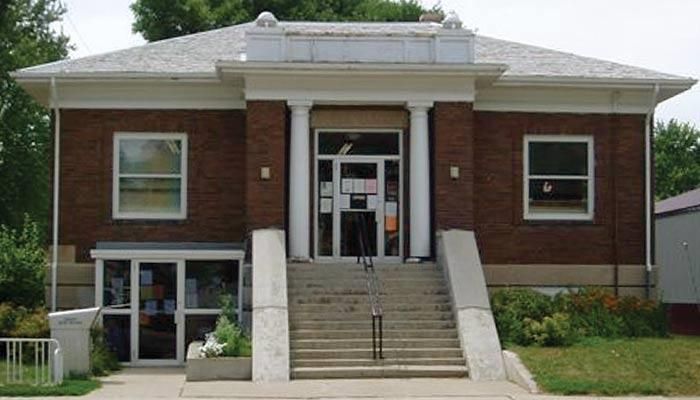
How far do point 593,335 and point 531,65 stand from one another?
7033 millimetres

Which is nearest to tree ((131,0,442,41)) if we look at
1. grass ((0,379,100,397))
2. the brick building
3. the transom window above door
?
the brick building

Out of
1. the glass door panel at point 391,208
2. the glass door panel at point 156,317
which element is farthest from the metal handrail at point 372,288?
the glass door panel at point 156,317

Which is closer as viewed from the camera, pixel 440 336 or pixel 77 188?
pixel 440 336

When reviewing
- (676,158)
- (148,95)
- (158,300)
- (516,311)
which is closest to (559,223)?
(516,311)

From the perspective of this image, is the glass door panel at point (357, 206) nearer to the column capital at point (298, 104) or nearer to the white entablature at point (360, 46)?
the column capital at point (298, 104)

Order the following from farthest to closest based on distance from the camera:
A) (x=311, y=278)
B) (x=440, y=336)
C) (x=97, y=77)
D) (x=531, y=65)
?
1. (x=531, y=65)
2. (x=97, y=77)
3. (x=311, y=278)
4. (x=440, y=336)

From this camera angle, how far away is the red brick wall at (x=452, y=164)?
83.1 feet

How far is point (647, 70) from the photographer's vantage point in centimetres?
2766

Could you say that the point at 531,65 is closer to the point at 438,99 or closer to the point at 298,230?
the point at 438,99

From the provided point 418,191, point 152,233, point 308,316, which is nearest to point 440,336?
point 308,316

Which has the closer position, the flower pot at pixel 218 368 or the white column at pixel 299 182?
the flower pot at pixel 218 368

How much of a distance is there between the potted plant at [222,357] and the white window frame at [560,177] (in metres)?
8.12

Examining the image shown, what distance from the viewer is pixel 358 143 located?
2652cm

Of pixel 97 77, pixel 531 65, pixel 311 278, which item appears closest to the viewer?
pixel 311 278
